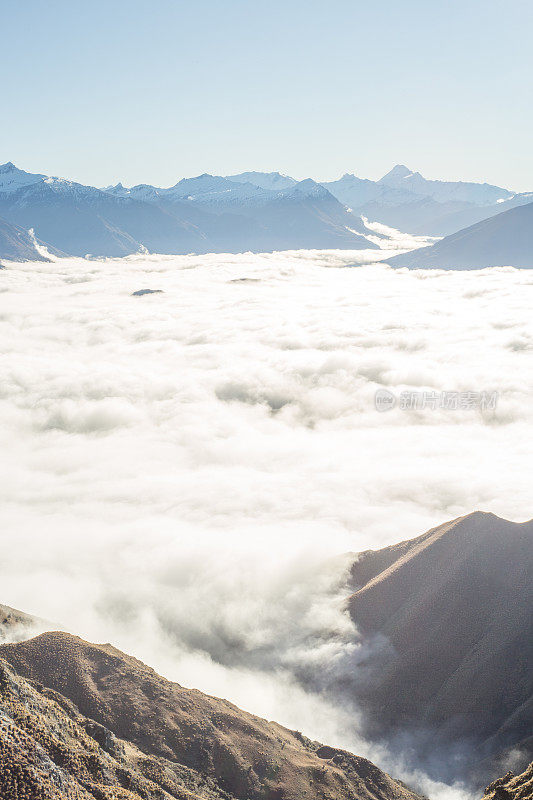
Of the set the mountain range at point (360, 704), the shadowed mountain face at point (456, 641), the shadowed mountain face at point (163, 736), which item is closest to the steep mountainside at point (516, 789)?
the mountain range at point (360, 704)

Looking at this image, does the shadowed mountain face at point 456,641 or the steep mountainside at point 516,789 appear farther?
the shadowed mountain face at point 456,641

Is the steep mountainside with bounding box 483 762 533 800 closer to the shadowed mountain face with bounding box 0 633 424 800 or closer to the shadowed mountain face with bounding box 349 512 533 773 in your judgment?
the shadowed mountain face with bounding box 0 633 424 800

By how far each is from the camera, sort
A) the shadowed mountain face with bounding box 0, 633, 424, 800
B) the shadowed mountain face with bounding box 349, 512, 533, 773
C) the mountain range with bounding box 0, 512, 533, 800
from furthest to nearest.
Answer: the shadowed mountain face with bounding box 349, 512, 533, 773 < the shadowed mountain face with bounding box 0, 633, 424, 800 < the mountain range with bounding box 0, 512, 533, 800

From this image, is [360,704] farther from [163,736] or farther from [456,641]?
[163,736]

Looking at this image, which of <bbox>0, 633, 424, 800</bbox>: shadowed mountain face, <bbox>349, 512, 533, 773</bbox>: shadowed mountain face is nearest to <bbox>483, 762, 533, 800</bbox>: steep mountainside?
<bbox>0, 633, 424, 800</bbox>: shadowed mountain face

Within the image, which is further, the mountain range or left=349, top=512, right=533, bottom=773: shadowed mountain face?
left=349, top=512, right=533, bottom=773: shadowed mountain face

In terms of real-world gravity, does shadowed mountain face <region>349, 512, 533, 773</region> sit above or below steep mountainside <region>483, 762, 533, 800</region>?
below

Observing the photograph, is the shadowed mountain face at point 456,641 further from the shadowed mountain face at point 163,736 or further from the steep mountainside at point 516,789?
the steep mountainside at point 516,789
